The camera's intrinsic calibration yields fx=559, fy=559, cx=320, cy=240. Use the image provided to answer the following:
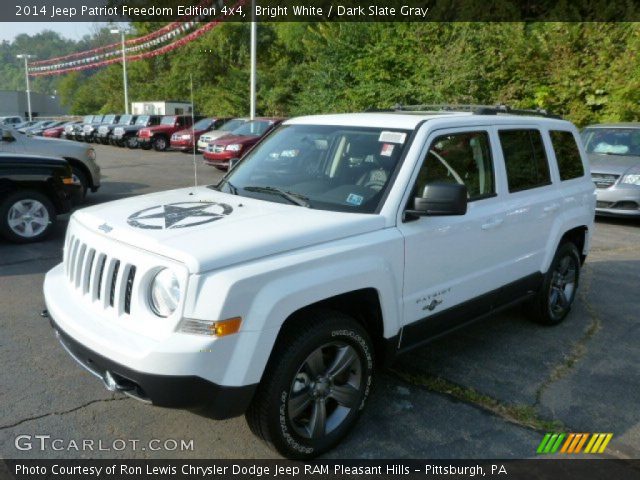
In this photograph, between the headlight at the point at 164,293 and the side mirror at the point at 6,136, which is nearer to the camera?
the headlight at the point at 164,293

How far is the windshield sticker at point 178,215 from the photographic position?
3.01 meters

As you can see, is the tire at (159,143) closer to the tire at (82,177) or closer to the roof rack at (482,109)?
the tire at (82,177)

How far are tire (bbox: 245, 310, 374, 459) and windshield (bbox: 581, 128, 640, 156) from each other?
9587 millimetres

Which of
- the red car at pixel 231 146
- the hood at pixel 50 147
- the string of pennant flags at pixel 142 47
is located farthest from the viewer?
the string of pennant flags at pixel 142 47

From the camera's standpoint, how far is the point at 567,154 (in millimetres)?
5004

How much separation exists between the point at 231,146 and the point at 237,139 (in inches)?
21.6

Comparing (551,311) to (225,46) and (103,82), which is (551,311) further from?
(103,82)

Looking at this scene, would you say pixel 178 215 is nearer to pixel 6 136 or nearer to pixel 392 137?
pixel 392 137

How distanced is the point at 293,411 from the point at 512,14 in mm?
20707

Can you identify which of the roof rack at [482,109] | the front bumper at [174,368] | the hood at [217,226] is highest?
the roof rack at [482,109]

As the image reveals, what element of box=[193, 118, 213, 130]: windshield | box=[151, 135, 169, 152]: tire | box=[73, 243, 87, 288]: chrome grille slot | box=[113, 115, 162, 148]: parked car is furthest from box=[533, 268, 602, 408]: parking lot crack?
box=[113, 115, 162, 148]: parked car

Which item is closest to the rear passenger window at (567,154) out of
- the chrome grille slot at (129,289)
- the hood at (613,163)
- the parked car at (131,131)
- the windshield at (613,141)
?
the chrome grille slot at (129,289)

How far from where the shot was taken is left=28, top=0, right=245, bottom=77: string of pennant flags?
30087 millimetres

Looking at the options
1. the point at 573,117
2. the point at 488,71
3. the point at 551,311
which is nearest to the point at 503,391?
the point at 551,311
